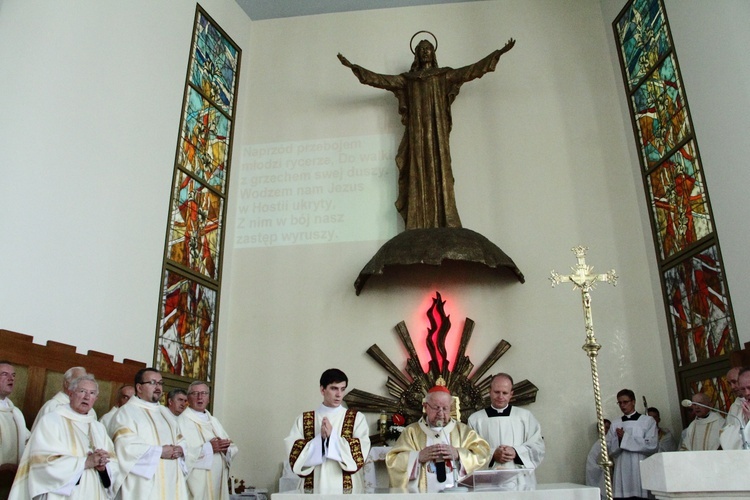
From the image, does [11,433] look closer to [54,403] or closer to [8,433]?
[8,433]

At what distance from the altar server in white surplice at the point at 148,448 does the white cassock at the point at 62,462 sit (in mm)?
270

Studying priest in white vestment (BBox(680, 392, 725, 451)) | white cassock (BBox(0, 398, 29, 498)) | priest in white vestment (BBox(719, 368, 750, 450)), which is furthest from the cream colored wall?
white cassock (BBox(0, 398, 29, 498))

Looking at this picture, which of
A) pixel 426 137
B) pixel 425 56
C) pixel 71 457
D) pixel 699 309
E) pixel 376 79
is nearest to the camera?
pixel 71 457

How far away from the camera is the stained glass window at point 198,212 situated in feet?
26.0

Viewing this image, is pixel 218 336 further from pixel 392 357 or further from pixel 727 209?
pixel 727 209

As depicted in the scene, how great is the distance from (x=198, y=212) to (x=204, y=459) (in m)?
3.39

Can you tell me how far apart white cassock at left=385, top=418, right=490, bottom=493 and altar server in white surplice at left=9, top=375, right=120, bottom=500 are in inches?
83.9

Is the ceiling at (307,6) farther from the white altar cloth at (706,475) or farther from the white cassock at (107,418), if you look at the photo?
the white altar cloth at (706,475)

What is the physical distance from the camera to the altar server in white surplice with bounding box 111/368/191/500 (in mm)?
5586

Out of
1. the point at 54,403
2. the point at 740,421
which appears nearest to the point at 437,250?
the point at 740,421

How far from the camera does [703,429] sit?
6.62 meters

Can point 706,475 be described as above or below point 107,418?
below

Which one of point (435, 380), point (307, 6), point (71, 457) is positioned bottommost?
point (71, 457)

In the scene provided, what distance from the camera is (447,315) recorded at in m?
8.48
